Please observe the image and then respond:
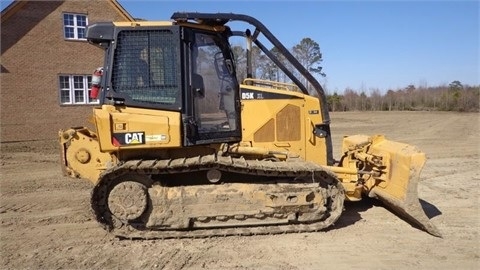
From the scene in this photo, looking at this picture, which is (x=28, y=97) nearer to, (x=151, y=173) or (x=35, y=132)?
(x=35, y=132)

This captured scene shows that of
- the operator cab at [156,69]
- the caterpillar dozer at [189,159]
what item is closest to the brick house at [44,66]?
the caterpillar dozer at [189,159]

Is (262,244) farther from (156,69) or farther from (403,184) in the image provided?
(156,69)

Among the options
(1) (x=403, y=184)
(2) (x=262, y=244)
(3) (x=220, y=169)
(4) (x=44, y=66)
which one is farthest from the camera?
(4) (x=44, y=66)

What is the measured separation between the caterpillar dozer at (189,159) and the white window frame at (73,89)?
16319 mm

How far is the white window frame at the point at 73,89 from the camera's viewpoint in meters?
20.7

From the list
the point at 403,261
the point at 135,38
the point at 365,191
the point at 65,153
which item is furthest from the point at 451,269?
the point at 65,153

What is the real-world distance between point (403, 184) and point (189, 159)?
284 centimetres

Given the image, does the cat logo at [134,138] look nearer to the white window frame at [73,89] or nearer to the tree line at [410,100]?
the white window frame at [73,89]

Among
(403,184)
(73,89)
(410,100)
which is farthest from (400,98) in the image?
(403,184)

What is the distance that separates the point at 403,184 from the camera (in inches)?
217

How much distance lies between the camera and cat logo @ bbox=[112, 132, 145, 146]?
525 cm

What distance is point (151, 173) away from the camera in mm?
5258

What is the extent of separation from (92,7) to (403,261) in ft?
68.0

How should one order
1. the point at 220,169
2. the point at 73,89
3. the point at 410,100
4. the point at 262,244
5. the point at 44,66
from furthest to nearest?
the point at 410,100, the point at 73,89, the point at 44,66, the point at 220,169, the point at 262,244
